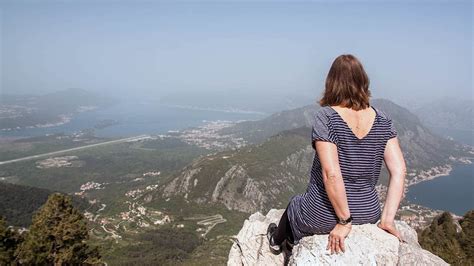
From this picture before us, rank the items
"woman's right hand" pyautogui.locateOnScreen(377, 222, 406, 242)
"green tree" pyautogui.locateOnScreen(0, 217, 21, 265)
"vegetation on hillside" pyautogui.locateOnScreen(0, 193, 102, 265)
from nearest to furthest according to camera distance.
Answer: "woman's right hand" pyautogui.locateOnScreen(377, 222, 406, 242), "green tree" pyautogui.locateOnScreen(0, 217, 21, 265), "vegetation on hillside" pyautogui.locateOnScreen(0, 193, 102, 265)

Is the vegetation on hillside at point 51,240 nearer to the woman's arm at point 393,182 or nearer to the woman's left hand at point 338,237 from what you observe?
the woman's left hand at point 338,237

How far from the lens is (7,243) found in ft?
73.4

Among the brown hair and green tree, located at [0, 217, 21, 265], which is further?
green tree, located at [0, 217, 21, 265]

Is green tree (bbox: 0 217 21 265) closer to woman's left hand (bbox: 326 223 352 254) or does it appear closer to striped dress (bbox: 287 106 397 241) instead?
striped dress (bbox: 287 106 397 241)

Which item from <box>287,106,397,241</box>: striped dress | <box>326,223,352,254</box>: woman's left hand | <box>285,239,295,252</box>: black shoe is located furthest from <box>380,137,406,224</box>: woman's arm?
<box>285,239,295,252</box>: black shoe

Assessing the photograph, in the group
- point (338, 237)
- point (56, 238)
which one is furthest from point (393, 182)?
point (56, 238)

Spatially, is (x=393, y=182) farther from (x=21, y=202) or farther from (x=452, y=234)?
(x=21, y=202)

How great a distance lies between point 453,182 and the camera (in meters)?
186

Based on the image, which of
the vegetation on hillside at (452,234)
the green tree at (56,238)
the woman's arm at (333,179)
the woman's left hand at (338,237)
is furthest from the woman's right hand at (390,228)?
the vegetation on hillside at (452,234)

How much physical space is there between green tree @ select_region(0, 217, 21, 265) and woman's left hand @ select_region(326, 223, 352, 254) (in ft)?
73.7

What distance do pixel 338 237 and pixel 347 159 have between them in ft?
3.64

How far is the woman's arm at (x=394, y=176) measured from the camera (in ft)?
18.6

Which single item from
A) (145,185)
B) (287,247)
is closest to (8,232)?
(287,247)

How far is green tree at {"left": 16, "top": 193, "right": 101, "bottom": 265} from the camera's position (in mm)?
21812
